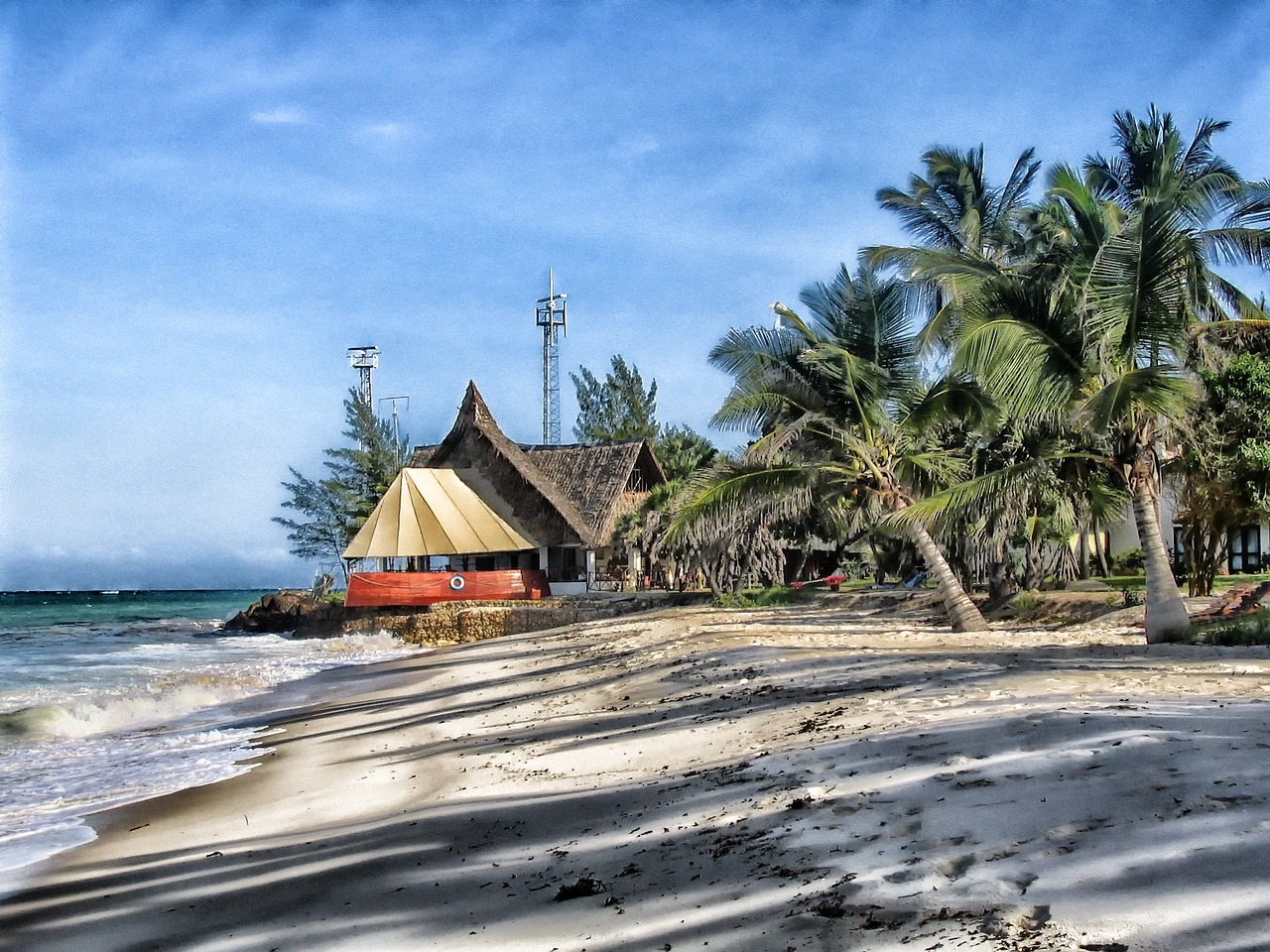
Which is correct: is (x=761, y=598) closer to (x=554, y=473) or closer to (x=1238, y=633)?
(x=554, y=473)

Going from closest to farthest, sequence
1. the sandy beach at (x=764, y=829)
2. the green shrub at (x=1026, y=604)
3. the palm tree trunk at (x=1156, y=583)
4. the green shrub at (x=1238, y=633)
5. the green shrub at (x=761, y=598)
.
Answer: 1. the sandy beach at (x=764, y=829)
2. the green shrub at (x=1238, y=633)
3. the palm tree trunk at (x=1156, y=583)
4. the green shrub at (x=1026, y=604)
5. the green shrub at (x=761, y=598)

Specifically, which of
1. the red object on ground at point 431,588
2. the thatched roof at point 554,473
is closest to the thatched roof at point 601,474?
the thatched roof at point 554,473

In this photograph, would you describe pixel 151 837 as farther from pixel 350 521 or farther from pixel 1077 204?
pixel 350 521

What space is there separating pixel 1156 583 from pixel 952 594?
4.45 m

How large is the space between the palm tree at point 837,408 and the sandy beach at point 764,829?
5.70 meters

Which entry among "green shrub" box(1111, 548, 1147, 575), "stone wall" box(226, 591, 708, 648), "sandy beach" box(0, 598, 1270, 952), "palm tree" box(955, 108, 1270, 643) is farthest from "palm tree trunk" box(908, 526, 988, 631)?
"green shrub" box(1111, 548, 1147, 575)

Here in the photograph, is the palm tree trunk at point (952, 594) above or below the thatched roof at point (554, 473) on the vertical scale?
below

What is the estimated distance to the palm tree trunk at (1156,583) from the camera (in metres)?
11.1

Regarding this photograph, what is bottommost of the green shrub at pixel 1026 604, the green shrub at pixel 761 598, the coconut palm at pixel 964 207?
the green shrub at pixel 761 598

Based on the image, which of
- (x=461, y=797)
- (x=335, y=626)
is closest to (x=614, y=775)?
(x=461, y=797)

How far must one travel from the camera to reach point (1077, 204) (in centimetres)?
1173

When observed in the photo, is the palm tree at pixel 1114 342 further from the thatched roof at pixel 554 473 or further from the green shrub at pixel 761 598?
the thatched roof at pixel 554 473

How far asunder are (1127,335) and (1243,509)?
8027 millimetres

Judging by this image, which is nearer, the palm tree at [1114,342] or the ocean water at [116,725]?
the ocean water at [116,725]
